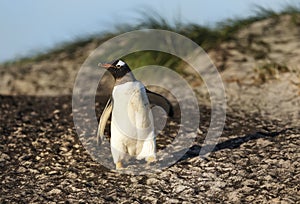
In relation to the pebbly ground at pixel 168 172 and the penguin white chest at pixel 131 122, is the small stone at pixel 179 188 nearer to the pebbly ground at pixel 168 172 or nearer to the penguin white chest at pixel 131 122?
the pebbly ground at pixel 168 172

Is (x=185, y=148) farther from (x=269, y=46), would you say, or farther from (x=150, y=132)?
(x=269, y=46)

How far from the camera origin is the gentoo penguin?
3988mm

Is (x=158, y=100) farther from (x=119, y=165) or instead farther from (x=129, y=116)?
(x=119, y=165)

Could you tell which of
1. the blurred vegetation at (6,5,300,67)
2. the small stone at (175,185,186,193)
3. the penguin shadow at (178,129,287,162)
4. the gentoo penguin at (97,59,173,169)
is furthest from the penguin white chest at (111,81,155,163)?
the blurred vegetation at (6,5,300,67)

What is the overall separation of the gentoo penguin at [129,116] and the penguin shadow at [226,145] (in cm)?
41

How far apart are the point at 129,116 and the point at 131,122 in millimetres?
46

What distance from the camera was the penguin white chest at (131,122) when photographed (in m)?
3.98

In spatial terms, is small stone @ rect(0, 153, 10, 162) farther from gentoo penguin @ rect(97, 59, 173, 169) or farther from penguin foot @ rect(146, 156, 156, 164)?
penguin foot @ rect(146, 156, 156, 164)

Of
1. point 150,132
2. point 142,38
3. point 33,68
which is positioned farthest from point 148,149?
point 33,68

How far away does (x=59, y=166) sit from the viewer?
4574mm

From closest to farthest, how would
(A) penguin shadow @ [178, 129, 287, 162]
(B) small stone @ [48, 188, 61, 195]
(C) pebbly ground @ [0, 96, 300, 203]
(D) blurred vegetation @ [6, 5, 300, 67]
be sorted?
(C) pebbly ground @ [0, 96, 300, 203]
(B) small stone @ [48, 188, 61, 195]
(A) penguin shadow @ [178, 129, 287, 162]
(D) blurred vegetation @ [6, 5, 300, 67]

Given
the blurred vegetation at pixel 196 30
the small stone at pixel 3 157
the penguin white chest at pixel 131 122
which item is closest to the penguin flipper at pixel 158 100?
the penguin white chest at pixel 131 122

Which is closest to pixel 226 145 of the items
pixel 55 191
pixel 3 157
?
pixel 55 191

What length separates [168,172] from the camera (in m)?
4.27
